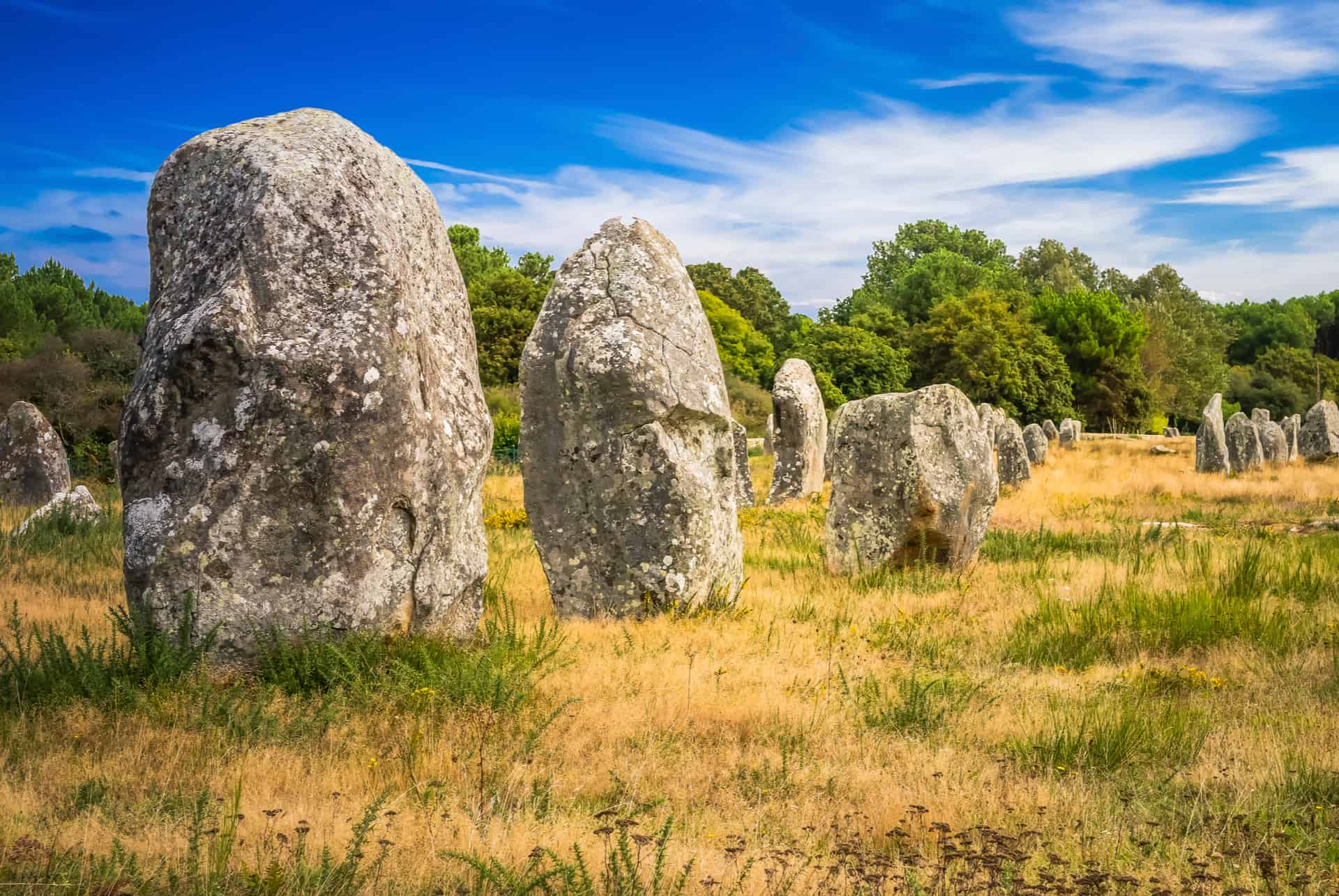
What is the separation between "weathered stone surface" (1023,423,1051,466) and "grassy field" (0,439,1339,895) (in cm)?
2156

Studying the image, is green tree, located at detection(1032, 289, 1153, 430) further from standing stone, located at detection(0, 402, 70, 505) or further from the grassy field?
the grassy field

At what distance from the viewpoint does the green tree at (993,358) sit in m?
51.2

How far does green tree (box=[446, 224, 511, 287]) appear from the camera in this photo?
62062 mm

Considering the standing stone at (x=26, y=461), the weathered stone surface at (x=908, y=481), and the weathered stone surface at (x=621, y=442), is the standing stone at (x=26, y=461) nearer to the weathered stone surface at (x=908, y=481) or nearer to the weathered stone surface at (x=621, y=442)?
the weathered stone surface at (x=621, y=442)

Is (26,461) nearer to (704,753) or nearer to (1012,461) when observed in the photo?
(704,753)

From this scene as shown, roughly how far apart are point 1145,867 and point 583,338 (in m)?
5.38

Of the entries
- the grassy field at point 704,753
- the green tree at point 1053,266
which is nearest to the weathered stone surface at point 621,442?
the grassy field at point 704,753

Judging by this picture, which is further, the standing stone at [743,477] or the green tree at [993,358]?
the green tree at [993,358]

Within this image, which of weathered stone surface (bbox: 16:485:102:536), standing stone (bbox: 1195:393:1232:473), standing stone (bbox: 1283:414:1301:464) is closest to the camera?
weathered stone surface (bbox: 16:485:102:536)

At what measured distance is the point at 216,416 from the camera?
5492 millimetres

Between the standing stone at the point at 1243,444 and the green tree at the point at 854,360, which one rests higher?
the green tree at the point at 854,360

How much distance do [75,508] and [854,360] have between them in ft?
142

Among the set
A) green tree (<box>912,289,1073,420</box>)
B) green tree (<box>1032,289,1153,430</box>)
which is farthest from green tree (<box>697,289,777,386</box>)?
green tree (<box>1032,289,1153,430</box>)

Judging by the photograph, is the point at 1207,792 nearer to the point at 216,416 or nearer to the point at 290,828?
the point at 290,828
